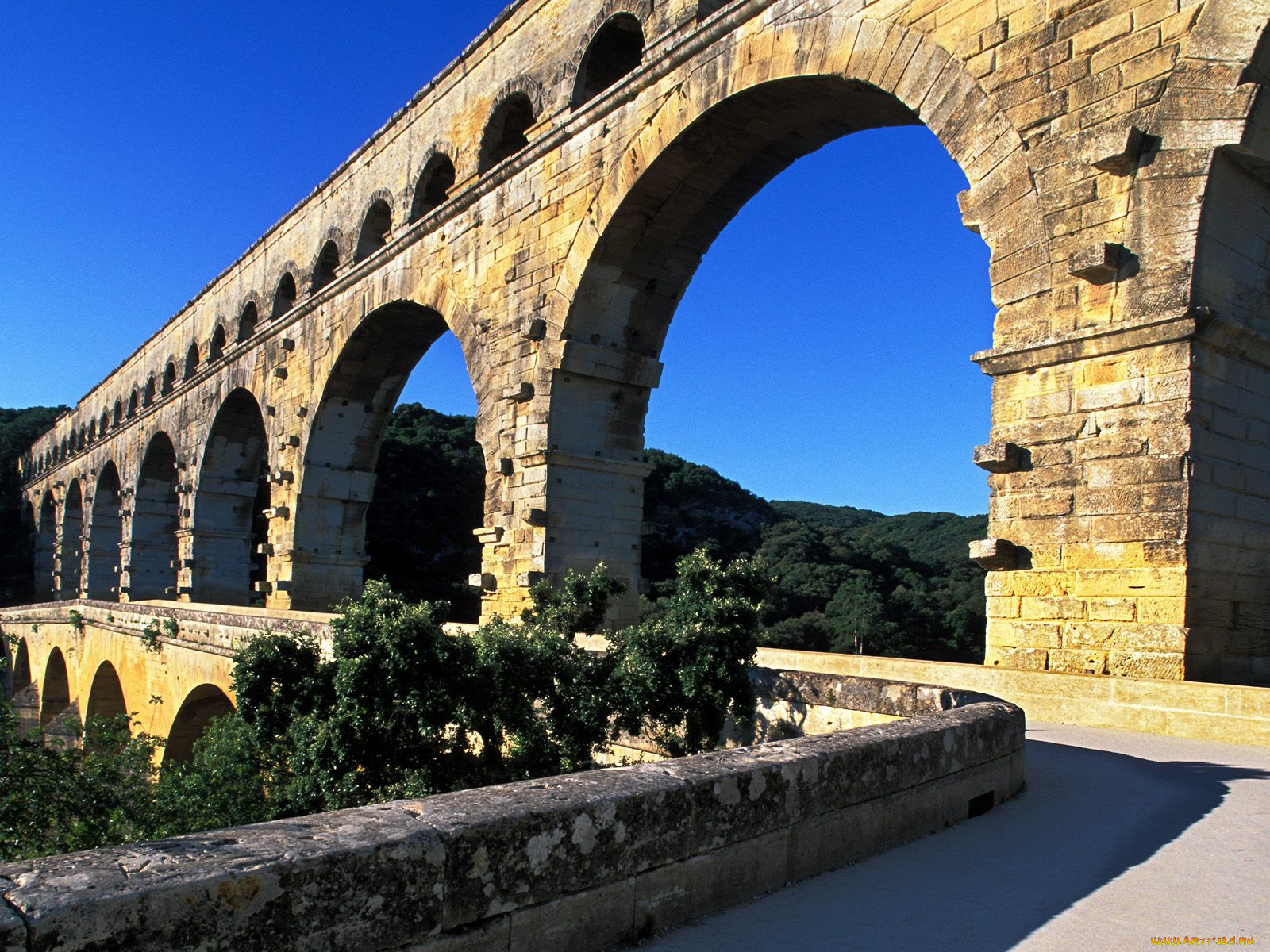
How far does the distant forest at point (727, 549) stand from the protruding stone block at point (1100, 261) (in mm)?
14473

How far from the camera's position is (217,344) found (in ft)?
73.4

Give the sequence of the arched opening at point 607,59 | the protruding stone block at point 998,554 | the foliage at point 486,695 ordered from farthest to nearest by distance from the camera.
→ the arched opening at point 607,59, the protruding stone block at point 998,554, the foliage at point 486,695

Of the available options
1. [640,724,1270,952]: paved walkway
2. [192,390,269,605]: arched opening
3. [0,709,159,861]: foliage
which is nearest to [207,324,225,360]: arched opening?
[192,390,269,605]: arched opening

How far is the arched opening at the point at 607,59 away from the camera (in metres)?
10.8

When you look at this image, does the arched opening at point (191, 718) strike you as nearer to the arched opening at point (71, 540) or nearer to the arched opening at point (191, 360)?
the arched opening at point (191, 360)

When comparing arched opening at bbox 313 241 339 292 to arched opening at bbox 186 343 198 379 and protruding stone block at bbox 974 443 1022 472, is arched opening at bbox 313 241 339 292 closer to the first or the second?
arched opening at bbox 186 343 198 379

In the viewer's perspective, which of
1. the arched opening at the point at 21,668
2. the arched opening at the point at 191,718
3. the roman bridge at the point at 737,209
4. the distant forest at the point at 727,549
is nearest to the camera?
the roman bridge at the point at 737,209

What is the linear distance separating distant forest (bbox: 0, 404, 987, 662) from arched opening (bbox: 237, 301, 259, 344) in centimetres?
616

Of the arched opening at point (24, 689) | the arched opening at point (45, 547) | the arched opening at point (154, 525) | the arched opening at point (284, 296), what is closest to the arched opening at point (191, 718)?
the arched opening at point (284, 296)

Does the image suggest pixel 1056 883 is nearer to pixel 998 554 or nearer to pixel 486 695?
pixel 486 695

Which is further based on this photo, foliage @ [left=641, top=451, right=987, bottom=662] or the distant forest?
the distant forest

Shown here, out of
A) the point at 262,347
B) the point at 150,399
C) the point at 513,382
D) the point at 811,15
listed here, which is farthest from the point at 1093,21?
the point at 150,399

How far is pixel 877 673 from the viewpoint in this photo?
23.8ft

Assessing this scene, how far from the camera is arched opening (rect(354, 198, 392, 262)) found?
15.5 m
